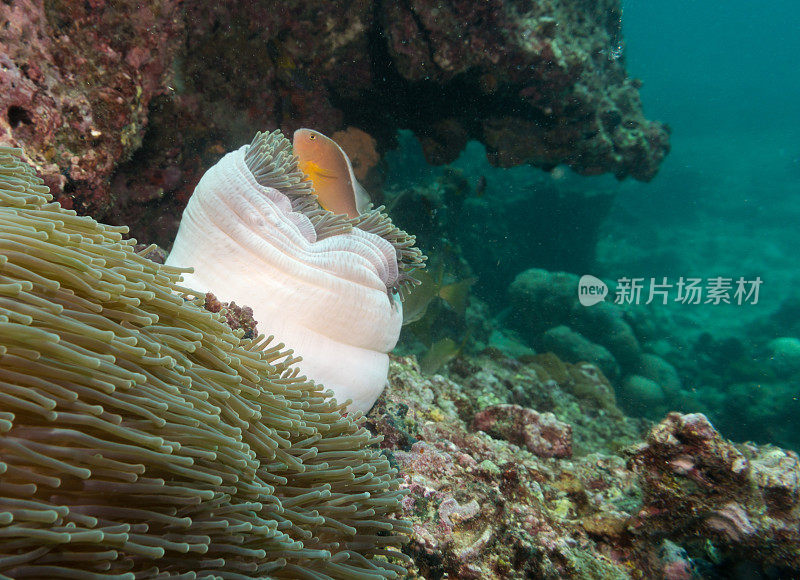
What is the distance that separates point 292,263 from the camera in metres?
2.43

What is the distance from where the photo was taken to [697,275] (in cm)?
2253

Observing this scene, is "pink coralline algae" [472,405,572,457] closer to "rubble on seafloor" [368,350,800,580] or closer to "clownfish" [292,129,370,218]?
"rubble on seafloor" [368,350,800,580]

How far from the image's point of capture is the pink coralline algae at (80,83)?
2480mm

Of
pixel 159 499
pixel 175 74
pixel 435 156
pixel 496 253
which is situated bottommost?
pixel 159 499

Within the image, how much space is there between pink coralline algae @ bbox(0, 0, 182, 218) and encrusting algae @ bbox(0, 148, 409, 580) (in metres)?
0.95

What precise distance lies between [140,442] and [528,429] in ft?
9.35

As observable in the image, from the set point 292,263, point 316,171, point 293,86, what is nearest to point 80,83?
point 316,171

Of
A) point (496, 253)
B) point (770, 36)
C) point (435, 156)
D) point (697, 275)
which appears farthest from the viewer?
point (770, 36)

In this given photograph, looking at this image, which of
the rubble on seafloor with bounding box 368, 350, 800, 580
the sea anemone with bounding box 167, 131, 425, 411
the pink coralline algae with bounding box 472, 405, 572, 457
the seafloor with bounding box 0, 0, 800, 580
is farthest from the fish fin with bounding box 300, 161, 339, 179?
the pink coralline algae with bounding box 472, 405, 572, 457

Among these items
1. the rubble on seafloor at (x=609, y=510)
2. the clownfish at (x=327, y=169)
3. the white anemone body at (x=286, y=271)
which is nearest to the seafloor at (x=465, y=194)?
the rubble on seafloor at (x=609, y=510)

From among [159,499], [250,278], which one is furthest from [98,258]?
[250,278]

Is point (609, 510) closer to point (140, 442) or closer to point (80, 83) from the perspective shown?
point (140, 442)

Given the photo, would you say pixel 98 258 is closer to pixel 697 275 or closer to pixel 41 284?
pixel 41 284

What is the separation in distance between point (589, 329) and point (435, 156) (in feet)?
25.2
